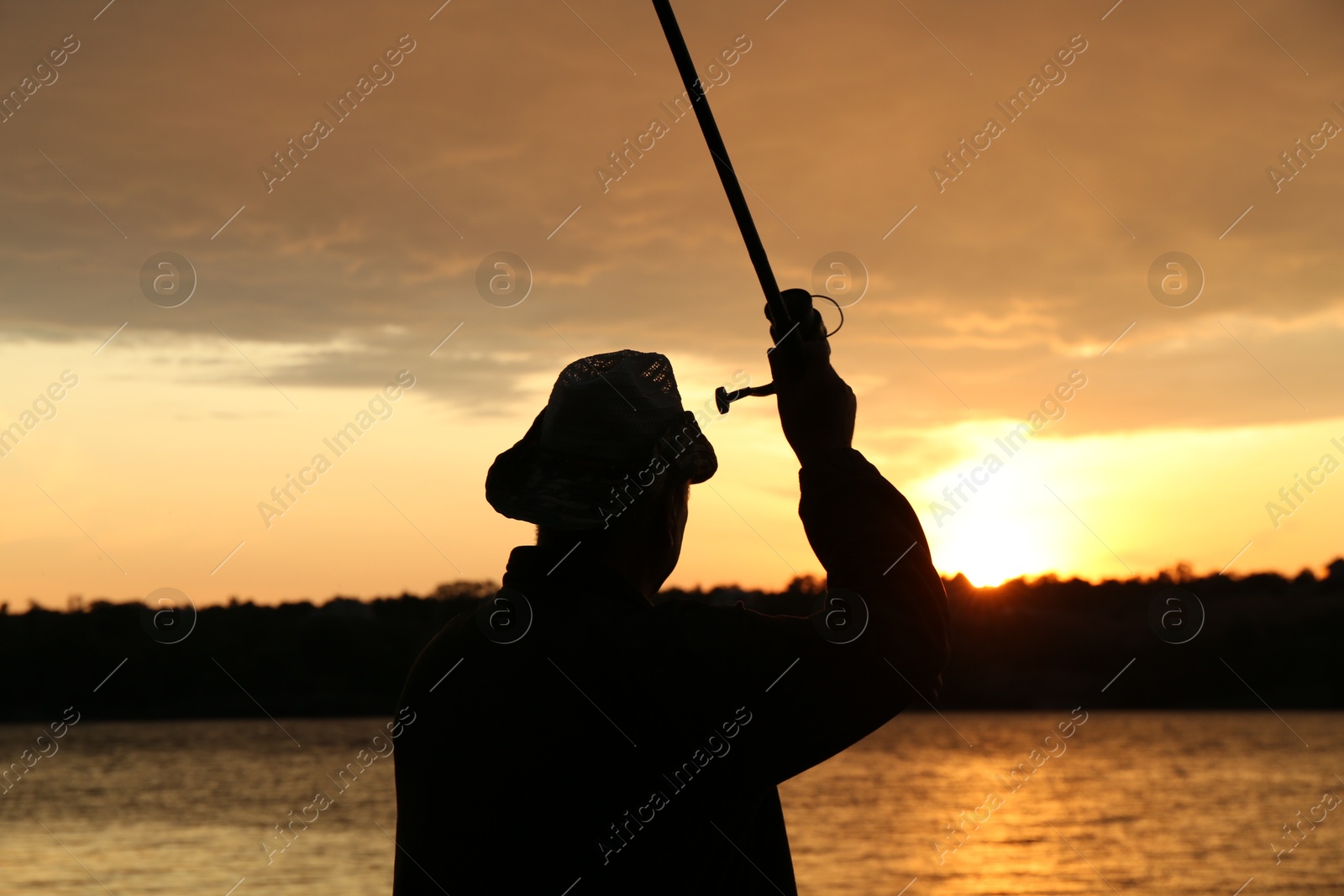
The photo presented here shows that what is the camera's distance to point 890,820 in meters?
42.3

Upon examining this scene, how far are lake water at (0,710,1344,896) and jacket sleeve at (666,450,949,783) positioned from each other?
28843mm

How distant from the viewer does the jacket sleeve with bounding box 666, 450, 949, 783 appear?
66.4 inches

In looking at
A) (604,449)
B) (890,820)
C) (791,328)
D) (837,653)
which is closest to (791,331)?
(791,328)

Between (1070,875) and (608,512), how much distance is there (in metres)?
34.1

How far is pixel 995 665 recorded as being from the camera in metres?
94.4

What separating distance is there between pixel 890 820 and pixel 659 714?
43066mm

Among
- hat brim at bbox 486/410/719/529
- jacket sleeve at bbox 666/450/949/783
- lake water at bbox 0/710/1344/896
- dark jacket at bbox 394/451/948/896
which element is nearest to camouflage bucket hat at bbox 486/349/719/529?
hat brim at bbox 486/410/719/529

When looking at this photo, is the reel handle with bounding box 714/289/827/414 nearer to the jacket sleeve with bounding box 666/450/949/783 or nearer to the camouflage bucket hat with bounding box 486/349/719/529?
the camouflage bucket hat with bounding box 486/349/719/529

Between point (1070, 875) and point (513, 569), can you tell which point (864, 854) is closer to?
point (1070, 875)

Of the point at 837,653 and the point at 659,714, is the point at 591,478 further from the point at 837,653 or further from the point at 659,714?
the point at 837,653

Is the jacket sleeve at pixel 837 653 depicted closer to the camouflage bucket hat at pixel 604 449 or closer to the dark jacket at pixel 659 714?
the dark jacket at pixel 659 714

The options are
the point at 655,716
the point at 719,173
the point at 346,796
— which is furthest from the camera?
the point at 346,796

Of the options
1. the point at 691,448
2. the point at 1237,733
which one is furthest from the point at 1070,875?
the point at 1237,733

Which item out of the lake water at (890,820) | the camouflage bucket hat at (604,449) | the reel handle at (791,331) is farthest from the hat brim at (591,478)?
the lake water at (890,820)
